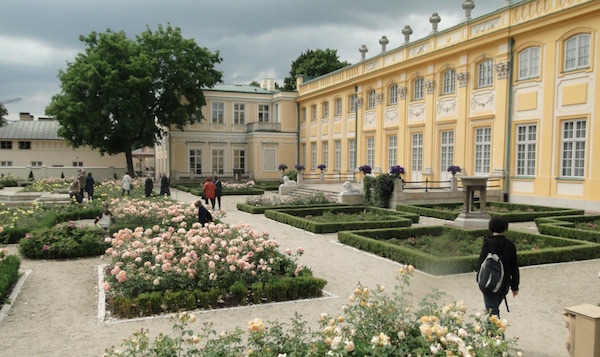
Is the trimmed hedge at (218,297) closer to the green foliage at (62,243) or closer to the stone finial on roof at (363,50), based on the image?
the green foliage at (62,243)

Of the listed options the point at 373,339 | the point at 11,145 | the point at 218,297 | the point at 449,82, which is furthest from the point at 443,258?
the point at 11,145

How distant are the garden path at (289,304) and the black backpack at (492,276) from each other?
85 centimetres

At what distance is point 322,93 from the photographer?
36.2 metres

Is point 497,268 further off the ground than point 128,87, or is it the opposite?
point 128,87

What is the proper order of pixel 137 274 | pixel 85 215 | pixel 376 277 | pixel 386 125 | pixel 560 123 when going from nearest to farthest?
1. pixel 137 274
2. pixel 376 277
3. pixel 85 215
4. pixel 560 123
5. pixel 386 125

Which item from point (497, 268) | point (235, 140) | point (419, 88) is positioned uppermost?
point (419, 88)

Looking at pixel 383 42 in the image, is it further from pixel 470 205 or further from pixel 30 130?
pixel 30 130

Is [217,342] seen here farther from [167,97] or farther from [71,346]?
[167,97]

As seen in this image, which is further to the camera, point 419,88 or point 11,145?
point 11,145

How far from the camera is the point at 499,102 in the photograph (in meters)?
21.1

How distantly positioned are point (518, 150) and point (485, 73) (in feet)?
13.7

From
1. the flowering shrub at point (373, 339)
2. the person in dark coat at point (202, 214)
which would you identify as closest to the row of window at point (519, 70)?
the person in dark coat at point (202, 214)

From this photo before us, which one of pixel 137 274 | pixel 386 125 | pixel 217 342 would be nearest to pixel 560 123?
pixel 386 125

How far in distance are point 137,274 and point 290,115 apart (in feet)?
114
